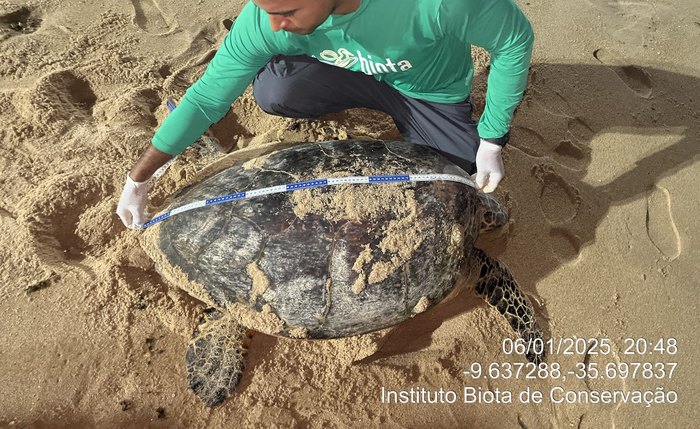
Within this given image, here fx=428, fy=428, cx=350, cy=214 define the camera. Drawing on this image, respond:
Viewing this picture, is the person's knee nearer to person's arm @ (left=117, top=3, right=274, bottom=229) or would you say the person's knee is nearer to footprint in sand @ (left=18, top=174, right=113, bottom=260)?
person's arm @ (left=117, top=3, right=274, bottom=229)

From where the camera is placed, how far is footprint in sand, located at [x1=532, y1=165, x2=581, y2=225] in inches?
100

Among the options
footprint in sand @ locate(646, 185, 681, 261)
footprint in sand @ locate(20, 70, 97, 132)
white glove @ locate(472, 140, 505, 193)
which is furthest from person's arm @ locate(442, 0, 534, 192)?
footprint in sand @ locate(20, 70, 97, 132)

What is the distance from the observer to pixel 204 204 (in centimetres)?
181

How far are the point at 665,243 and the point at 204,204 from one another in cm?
255

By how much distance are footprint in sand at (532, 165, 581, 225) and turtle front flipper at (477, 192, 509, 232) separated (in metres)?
0.38

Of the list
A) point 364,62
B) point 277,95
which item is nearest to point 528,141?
point 364,62

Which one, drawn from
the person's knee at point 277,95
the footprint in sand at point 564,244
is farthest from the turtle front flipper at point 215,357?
the footprint in sand at point 564,244

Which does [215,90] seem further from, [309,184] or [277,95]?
[277,95]

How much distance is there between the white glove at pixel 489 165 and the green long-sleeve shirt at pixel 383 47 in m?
0.06

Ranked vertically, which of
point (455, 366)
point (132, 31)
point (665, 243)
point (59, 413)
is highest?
point (132, 31)

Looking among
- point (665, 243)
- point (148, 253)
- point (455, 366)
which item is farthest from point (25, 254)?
point (665, 243)

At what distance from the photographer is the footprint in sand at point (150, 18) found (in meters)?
3.12

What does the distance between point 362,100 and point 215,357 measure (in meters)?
1.52

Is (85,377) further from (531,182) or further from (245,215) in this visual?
(531,182)
